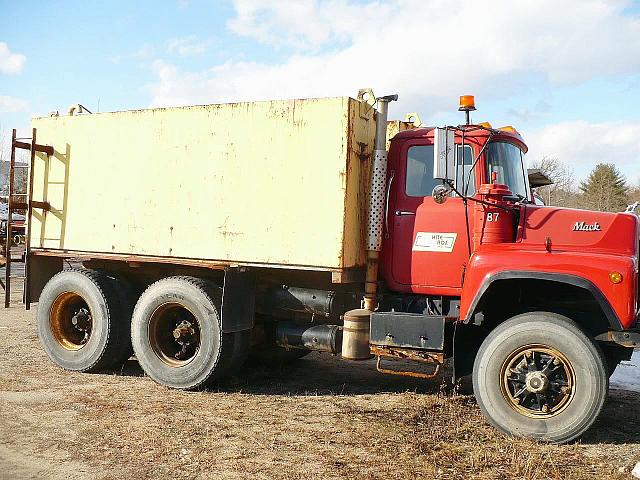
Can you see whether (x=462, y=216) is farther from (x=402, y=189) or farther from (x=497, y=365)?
(x=497, y=365)

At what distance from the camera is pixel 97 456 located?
4.71 metres

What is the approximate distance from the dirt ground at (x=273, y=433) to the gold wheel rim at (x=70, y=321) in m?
0.43

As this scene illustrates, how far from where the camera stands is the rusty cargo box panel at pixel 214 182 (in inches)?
245

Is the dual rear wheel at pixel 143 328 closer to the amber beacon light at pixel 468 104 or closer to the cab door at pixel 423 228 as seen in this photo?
the cab door at pixel 423 228

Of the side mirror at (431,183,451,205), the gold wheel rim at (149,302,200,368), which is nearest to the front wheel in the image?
the side mirror at (431,183,451,205)

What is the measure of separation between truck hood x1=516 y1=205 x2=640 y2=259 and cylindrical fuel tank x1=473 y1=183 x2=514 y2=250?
0.14 metres

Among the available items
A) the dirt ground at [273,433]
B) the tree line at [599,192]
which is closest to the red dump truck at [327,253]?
the dirt ground at [273,433]

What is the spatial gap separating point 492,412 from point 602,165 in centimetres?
4992

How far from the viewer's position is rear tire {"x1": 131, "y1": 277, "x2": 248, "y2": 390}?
6.73m

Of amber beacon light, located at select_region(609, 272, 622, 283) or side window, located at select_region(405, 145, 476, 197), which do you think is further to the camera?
side window, located at select_region(405, 145, 476, 197)

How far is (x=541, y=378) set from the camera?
5.23m

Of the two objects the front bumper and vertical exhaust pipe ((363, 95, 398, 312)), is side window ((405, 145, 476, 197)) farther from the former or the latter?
the front bumper

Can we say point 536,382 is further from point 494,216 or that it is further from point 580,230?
point 494,216

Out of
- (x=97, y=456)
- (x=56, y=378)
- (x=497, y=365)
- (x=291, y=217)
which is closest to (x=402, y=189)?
(x=291, y=217)
